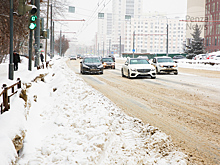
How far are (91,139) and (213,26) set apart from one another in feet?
335

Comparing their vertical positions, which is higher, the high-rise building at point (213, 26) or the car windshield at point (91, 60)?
the high-rise building at point (213, 26)

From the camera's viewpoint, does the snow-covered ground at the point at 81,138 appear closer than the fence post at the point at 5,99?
Yes

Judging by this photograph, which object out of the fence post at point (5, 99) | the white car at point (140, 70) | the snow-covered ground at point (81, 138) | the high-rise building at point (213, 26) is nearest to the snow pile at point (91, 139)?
the snow-covered ground at point (81, 138)

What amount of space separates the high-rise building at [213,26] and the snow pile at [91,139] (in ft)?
316

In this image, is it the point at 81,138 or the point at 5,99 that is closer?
the point at 5,99

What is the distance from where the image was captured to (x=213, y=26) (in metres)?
99.3

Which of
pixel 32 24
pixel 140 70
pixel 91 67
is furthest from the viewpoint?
pixel 91 67

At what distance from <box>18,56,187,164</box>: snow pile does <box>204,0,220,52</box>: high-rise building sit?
9619 cm

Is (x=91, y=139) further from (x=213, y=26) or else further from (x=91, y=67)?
(x=213, y=26)

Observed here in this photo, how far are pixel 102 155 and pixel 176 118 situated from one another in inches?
125

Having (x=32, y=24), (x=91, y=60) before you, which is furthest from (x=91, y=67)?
(x=32, y=24)

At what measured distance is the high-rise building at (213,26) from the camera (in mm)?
97062

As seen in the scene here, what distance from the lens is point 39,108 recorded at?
25.9 feet

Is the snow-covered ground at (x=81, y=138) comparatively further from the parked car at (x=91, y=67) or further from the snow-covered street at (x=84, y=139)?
the parked car at (x=91, y=67)
